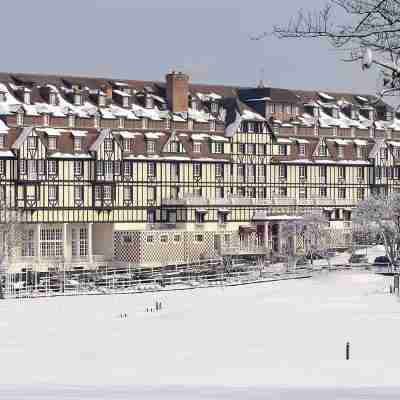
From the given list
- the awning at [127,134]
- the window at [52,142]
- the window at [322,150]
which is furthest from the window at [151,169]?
the window at [322,150]

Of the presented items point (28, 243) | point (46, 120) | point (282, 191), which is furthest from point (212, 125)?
point (28, 243)

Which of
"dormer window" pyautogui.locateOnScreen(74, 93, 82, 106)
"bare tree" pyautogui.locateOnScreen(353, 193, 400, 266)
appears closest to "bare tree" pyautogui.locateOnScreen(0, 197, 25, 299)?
"dormer window" pyautogui.locateOnScreen(74, 93, 82, 106)

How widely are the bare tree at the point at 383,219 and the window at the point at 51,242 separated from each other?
818 inches

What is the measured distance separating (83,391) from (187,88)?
6963 centimetres

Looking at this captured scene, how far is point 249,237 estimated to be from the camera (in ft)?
311

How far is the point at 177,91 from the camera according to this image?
96.5 m

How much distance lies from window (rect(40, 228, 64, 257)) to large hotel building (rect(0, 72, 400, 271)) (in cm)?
7

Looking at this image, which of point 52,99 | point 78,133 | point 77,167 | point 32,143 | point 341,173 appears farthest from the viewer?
point 341,173

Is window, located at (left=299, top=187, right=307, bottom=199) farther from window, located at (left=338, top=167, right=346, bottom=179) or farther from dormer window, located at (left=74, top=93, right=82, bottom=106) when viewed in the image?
dormer window, located at (left=74, top=93, right=82, bottom=106)

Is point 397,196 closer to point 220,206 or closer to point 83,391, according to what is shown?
point 220,206

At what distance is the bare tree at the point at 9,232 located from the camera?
77938mm

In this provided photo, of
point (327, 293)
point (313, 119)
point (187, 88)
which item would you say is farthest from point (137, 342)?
point (313, 119)

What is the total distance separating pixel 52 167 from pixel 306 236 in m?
19.4

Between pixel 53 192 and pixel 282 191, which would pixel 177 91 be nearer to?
pixel 282 191
